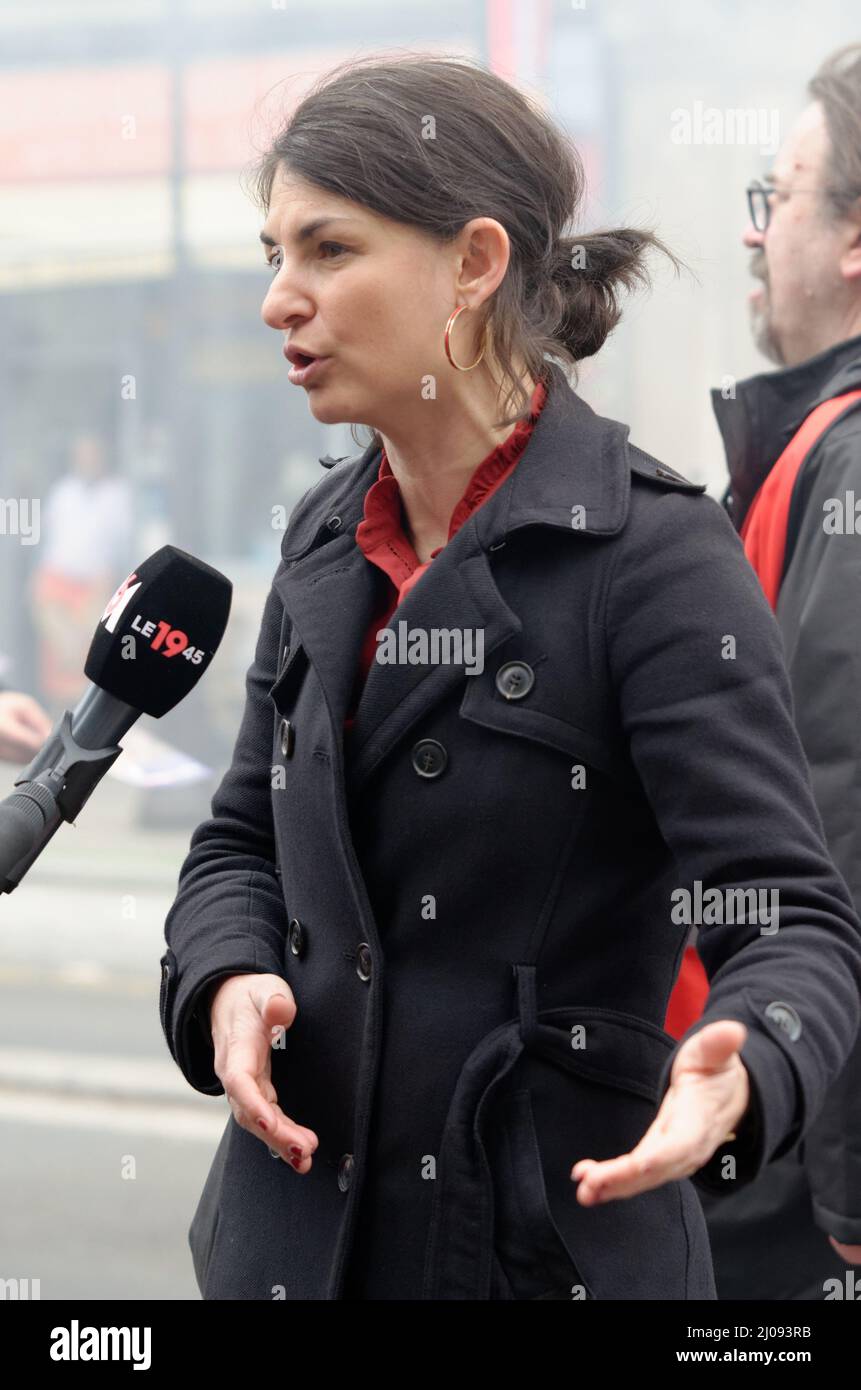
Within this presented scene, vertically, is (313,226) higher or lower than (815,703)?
higher

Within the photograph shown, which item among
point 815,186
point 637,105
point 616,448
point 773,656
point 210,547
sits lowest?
point 773,656

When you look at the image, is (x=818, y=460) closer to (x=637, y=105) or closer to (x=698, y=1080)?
(x=698, y=1080)

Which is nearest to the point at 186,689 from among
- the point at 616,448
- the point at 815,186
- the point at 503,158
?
the point at 616,448

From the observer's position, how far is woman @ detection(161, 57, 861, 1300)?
4.94ft

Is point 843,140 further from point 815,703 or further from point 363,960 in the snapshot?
point 363,960

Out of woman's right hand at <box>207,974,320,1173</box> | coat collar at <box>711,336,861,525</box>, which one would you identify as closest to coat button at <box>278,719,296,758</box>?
woman's right hand at <box>207,974,320,1173</box>

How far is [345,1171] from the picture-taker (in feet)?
5.31

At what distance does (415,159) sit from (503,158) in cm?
12

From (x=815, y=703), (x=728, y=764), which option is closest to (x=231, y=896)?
(x=728, y=764)

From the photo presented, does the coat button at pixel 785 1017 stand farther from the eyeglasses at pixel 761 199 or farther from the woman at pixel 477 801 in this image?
the eyeglasses at pixel 761 199

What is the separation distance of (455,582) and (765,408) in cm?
106

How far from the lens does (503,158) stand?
1735 mm

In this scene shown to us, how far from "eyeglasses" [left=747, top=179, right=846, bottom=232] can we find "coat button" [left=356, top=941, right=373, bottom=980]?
1455mm

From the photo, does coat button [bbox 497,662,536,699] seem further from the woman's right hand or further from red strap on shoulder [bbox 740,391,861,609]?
red strap on shoulder [bbox 740,391,861,609]
